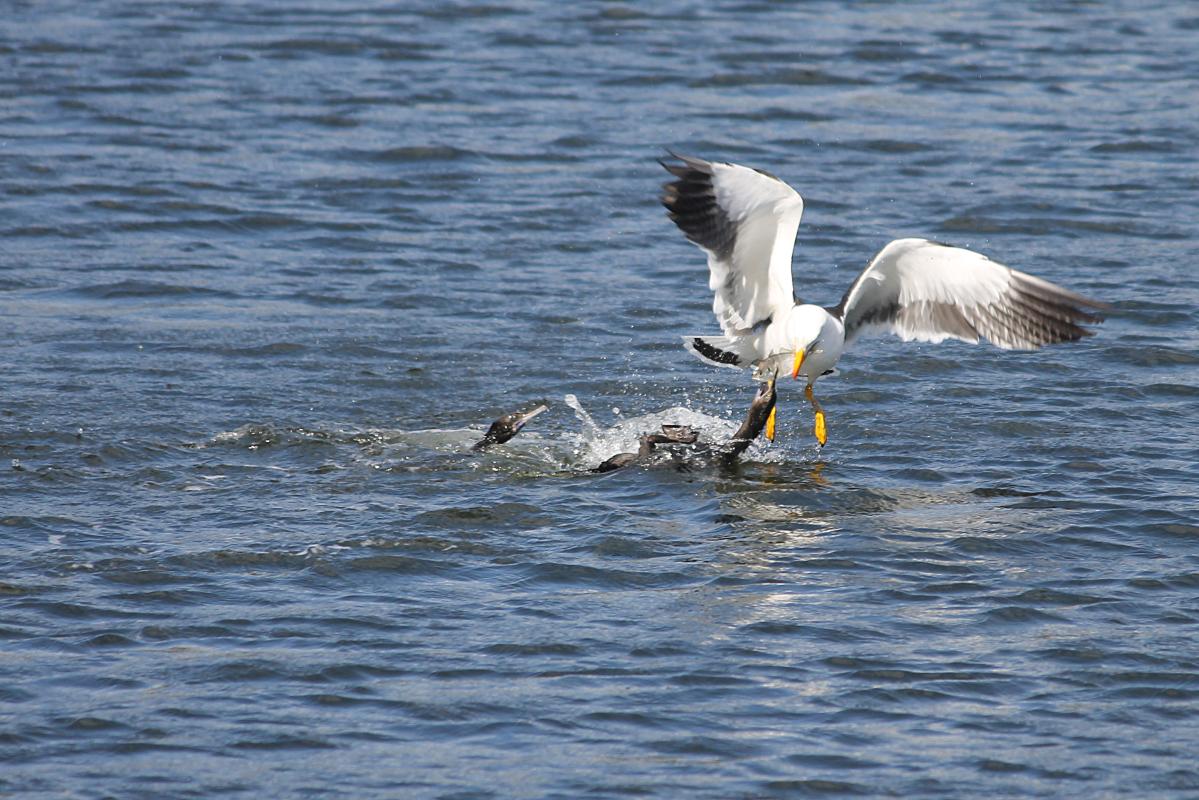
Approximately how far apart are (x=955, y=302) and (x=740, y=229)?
1328mm

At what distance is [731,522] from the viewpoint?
305 inches

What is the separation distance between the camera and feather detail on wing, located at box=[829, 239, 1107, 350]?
28.1 feet

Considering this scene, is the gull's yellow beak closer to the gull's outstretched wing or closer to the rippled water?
the gull's outstretched wing

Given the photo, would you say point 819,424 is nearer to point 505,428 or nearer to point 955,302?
point 955,302

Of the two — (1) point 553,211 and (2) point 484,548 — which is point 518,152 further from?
(2) point 484,548

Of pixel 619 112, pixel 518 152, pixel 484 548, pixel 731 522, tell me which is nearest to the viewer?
pixel 484 548

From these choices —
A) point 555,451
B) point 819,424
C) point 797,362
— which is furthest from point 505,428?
point 819,424

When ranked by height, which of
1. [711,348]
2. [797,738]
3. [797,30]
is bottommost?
[797,738]

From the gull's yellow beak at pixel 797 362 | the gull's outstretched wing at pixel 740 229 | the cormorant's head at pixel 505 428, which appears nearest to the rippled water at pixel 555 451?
the cormorant's head at pixel 505 428

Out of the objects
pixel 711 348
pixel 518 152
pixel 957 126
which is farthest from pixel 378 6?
pixel 711 348

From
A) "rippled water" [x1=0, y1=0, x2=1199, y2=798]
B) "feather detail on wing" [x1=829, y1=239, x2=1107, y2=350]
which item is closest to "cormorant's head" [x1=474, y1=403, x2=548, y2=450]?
"rippled water" [x1=0, y1=0, x2=1199, y2=798]

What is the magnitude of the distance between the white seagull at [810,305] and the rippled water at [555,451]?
0.55 m

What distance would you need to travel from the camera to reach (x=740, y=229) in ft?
27.5

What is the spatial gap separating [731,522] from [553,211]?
610 centimetres
